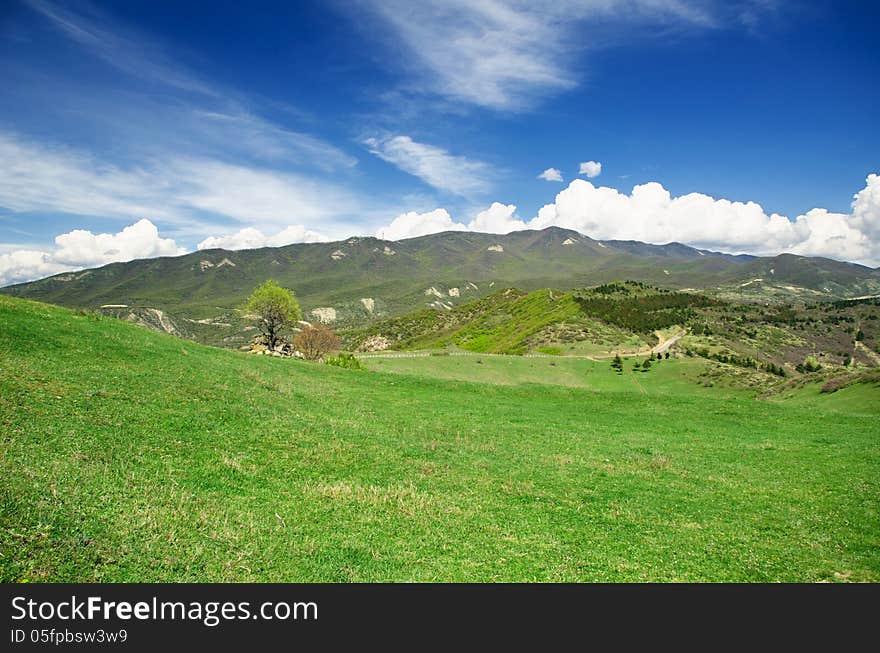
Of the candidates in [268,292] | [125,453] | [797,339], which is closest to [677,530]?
[125,453]

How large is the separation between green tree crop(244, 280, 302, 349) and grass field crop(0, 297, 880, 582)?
44930 millimetres

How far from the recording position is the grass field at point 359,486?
29.8 ft

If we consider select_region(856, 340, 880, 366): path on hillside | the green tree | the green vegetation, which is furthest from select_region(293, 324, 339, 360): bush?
select_region(856, 340, 880, 366): path on hillside

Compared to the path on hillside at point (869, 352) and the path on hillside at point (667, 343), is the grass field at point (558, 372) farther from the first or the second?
the path on hillside at point (869, 352)

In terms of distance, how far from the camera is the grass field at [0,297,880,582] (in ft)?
29.8

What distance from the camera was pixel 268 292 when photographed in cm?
7150

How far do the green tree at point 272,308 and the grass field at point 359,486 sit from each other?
44.9 meters

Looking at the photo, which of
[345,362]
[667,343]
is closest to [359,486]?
[345,362]

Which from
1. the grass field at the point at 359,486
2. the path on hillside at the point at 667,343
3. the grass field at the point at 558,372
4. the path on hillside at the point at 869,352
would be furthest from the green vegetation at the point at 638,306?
the grass field at the point at 359,486

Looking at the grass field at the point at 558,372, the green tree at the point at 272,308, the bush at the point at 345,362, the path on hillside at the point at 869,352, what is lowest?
the path on hillside at the point at 869,352

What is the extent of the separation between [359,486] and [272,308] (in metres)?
64.0

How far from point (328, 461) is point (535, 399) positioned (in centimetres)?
2273
